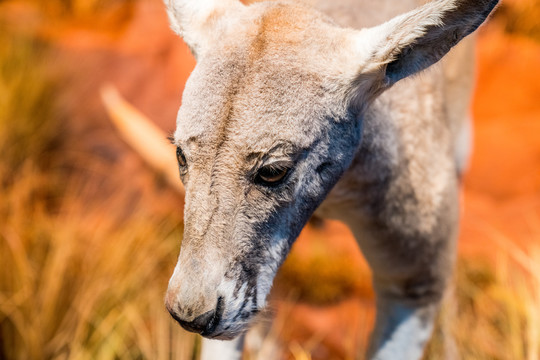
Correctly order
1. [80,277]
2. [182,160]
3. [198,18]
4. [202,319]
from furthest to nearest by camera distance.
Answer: [80,277]
[198,18]
[182,160]
[202,319]

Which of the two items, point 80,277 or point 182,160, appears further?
point 80,277

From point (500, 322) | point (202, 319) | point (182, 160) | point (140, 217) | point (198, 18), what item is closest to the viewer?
point (202, 319)

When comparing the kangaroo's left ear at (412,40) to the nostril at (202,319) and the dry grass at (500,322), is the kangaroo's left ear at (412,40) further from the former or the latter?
the dry grass at (500,322)

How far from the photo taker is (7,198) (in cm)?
420

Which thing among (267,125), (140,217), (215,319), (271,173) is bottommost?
(140,217)

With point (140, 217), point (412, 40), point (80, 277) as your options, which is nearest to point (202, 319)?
point (412, 40)

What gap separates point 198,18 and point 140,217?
267 centimetres

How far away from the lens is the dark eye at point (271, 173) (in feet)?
5.21

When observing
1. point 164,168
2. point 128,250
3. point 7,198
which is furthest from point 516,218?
point 7,198

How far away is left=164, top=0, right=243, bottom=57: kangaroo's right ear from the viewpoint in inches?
72.1

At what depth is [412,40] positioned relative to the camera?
5.24 ft

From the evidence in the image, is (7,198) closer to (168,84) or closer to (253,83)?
(168,84)

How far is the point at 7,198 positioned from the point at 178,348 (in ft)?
6.25

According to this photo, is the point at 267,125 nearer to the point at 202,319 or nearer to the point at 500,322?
the point at 202,319
